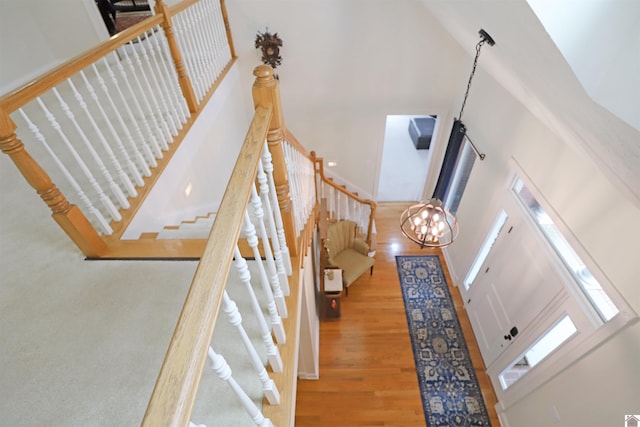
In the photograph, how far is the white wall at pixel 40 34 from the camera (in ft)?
10.6

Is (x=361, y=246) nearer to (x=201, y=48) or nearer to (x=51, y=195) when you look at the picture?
(x=201, y=48)

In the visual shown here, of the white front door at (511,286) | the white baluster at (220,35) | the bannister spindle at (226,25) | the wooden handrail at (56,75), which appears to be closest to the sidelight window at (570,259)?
the white front door at (511,286)

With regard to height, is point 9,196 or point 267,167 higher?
point 9,196

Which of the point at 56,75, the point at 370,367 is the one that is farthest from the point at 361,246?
the point at 56,75

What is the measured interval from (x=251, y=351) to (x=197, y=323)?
38cm

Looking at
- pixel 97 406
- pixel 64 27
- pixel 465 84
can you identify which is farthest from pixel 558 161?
pixel 64 27

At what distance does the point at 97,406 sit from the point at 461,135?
4351 mm

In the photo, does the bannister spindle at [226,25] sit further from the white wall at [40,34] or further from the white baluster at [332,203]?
the white baluster at [332,203]

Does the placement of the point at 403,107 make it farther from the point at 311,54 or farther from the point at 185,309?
the point at 185,309

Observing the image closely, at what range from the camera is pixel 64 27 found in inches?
146

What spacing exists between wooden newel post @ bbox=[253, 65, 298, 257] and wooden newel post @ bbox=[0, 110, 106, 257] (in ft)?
3.71

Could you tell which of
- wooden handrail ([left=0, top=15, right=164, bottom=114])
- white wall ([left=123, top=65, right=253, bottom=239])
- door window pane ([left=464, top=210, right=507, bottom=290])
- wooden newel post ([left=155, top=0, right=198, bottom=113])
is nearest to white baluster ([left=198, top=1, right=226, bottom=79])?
white wall ([left=123, top=65, right=253, bottom=239])

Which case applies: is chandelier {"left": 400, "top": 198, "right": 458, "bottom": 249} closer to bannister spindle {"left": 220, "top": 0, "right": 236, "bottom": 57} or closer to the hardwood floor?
the hardwood floor

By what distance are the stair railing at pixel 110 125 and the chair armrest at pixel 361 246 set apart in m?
2.73
